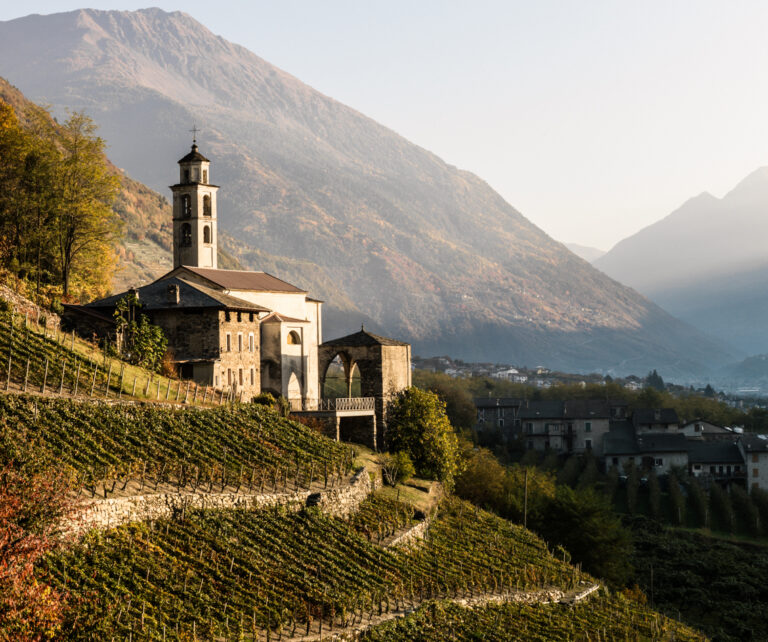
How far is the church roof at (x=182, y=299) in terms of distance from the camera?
49.9m

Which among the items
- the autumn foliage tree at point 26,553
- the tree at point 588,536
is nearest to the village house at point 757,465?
the tree at point 588,536

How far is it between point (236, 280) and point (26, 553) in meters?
40.0

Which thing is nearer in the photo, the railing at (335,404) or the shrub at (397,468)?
the shrub at (397,468)

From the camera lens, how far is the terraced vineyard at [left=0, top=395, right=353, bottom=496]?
97.5ft

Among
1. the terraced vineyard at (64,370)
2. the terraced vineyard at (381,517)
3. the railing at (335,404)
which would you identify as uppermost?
the terraced vineyard at (64,370)

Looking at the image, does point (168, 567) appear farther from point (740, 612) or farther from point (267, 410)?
point (740, 612)

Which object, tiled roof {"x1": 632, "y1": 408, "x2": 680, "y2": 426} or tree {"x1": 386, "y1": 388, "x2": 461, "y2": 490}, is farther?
tiled roof {"x1": 632, "y1": 408, "x2": 680, "y2": 426}

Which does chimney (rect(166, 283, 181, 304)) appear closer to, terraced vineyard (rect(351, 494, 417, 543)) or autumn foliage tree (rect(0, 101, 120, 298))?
autumn foliage tree (rect(0, 101, 120, 298))

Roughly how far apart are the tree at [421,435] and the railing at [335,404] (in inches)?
69.8

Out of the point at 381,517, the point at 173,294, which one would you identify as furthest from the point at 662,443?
the point at 381,517

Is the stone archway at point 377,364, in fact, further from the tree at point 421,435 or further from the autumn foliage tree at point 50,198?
the autumn foliage tree at point 50,198

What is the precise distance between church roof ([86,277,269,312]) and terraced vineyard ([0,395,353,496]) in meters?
7.69

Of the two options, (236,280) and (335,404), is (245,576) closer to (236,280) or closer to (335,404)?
(335,404)

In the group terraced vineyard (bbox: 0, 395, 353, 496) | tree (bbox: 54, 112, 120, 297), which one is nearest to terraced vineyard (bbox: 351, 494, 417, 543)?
terraced vineyard (bbox: 0, 395, 353, 496)
